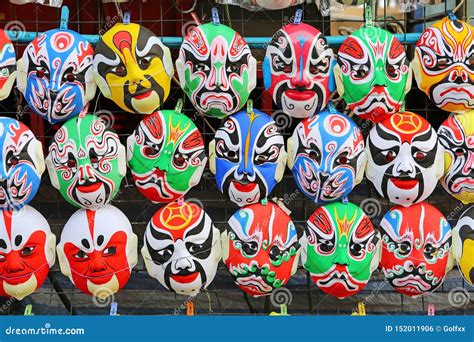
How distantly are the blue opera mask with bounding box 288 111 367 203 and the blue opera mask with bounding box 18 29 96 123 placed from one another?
660mm

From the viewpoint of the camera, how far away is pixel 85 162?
95.5 inches

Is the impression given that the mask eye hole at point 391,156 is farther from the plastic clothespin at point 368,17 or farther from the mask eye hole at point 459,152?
the plastic clothespin at point 368,17

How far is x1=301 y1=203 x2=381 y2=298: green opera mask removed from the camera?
2482 millimetres

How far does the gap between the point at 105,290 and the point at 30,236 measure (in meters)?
0.28

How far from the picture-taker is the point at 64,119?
2486mm

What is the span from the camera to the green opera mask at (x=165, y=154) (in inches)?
96.9

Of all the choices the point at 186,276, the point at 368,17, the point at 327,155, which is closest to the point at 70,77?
the point at 186,276

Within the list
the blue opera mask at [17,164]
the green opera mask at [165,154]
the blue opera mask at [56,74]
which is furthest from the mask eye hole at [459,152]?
the blue opera mask at [17,164]

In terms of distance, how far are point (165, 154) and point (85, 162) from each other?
234 millimetres

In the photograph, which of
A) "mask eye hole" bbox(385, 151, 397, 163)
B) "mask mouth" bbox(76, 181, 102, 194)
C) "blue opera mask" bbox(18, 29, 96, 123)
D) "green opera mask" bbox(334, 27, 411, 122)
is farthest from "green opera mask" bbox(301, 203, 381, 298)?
"blue opera mask" bbox(18, 29, 96, 123)

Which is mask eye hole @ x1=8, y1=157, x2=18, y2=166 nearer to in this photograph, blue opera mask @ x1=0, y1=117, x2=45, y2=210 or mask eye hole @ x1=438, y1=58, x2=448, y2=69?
blue opera mask @ x1=0, y1=117, x2=45, y2=210

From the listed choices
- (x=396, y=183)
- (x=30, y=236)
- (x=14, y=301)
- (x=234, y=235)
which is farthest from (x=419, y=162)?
(x=14, y=301)

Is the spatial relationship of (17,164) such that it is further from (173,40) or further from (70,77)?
(173,40)
